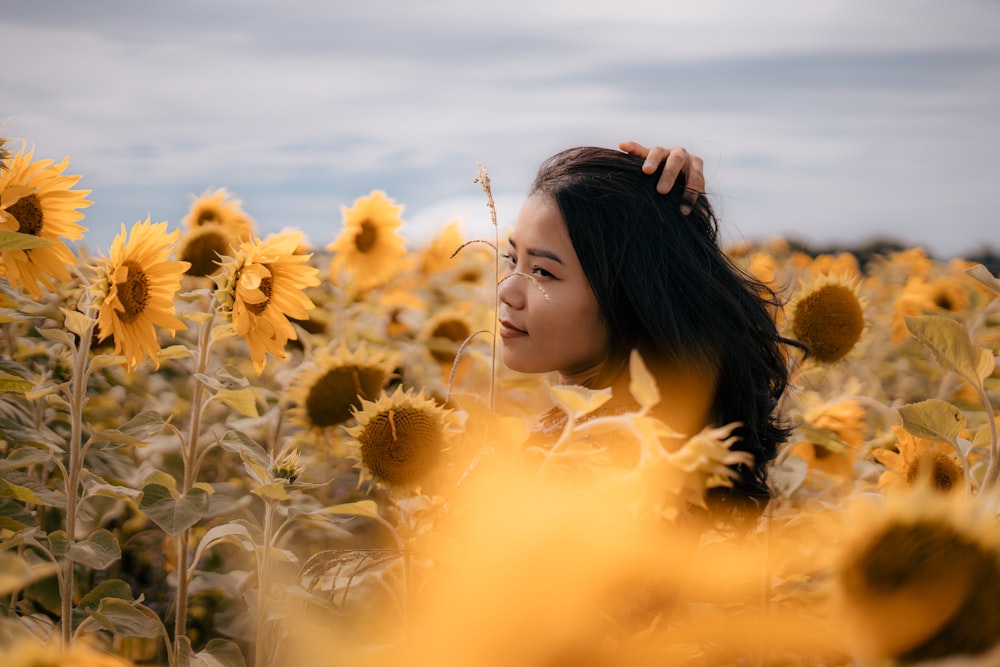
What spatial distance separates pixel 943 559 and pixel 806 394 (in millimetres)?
1880

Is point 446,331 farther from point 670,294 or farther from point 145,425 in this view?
point 145,425

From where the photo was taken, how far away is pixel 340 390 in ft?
6.55

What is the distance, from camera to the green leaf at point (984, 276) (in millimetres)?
1172

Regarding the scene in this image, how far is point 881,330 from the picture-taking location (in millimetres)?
3643

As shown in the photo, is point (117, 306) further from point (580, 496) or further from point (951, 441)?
point (951, 441)

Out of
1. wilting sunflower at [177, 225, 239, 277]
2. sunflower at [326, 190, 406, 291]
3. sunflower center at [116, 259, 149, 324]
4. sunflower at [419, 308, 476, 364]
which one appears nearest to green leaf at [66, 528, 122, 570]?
sunflower center at [116, 259, 149, 324]

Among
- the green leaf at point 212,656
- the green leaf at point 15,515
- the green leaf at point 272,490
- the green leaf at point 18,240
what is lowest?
the green leaf at point 212,656

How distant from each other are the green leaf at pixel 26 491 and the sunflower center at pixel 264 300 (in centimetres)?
42

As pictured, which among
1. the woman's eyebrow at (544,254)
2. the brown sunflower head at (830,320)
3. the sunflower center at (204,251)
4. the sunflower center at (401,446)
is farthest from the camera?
the sunflower center at (204,251)

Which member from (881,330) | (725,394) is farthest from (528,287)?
(881,330)

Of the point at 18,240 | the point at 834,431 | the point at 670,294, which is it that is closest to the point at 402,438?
the point at 670,294

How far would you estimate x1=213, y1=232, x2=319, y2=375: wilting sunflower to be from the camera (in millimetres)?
1442

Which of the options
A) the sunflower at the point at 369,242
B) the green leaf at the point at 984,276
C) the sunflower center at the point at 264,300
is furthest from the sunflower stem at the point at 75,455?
the sunflower at the point at 369,242

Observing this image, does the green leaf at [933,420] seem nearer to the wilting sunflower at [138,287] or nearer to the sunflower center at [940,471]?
the sunflower center at [940,471]
